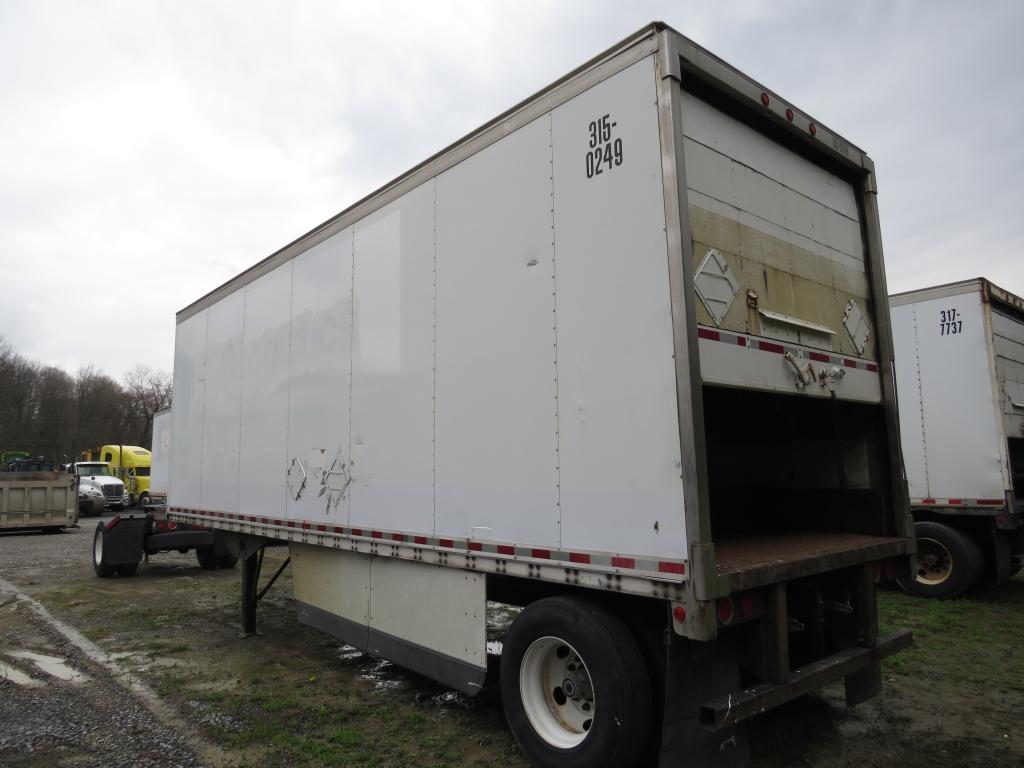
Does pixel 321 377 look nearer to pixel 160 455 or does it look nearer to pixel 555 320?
pixel 555 320

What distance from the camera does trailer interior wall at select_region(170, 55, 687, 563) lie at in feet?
11.4

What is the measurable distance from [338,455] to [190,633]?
11.6 feet

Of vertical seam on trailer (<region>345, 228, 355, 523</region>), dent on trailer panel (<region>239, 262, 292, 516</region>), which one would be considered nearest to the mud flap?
vertical seam on trailer (<region>345, 228, 355, 523</region>)

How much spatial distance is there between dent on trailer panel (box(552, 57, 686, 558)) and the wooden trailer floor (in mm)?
482

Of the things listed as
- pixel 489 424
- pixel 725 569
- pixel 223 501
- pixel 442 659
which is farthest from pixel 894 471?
pixel 223 501

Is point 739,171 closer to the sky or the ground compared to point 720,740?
closer to the sky

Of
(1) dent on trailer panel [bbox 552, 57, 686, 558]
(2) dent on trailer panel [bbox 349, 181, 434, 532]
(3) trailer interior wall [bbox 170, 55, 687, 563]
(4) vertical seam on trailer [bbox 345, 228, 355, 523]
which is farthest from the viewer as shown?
(4) vertical seam on trailer [bbox 345, 228, 355, 523]

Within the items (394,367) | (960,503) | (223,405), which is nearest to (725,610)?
(394,367)

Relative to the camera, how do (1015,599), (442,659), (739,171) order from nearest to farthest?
(739,171) < (442,659) < (1015,599)

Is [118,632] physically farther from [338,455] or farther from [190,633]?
[338,455]

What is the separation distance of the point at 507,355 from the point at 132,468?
1400 inches

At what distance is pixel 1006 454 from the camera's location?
7930mm

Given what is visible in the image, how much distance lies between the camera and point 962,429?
829 cm

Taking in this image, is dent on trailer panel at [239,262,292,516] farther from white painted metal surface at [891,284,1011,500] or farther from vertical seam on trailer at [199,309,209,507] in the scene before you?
white painted metal surface at [891,284,1011,500]
